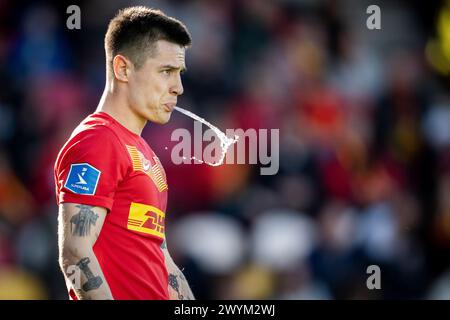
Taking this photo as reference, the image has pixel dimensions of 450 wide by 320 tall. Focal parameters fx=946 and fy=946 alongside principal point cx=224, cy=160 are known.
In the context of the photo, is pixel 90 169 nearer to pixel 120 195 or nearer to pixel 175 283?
pixel 120 195

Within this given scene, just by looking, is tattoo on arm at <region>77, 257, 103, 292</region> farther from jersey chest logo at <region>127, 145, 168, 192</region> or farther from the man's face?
the man's face

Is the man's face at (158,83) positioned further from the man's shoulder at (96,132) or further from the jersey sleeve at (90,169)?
the jersey sleeve at (90,169)

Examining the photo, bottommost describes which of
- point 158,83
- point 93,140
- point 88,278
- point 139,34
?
point 88,278

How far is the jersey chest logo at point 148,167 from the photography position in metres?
4.28

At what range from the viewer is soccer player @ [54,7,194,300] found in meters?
3.96

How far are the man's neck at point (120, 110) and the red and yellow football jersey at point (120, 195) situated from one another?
0.05 meters

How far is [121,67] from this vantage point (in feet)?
14.8

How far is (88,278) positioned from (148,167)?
69cm

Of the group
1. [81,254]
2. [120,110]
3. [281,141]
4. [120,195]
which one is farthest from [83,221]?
[281,141]

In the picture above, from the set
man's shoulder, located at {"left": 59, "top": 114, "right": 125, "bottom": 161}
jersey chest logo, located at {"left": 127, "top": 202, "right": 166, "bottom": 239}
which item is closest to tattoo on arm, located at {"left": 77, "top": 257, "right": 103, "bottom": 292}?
jersey chest logo, located at {"left": 127, "top": 202, "right": 166, "bottom": 239}

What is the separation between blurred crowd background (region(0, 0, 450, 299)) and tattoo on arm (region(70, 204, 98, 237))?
3885 millimetres

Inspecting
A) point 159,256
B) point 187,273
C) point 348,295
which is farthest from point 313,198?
point 159,256

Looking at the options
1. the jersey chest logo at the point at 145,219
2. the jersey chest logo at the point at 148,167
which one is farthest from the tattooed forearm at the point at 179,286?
the jersey chest logo at the point at 148,167
